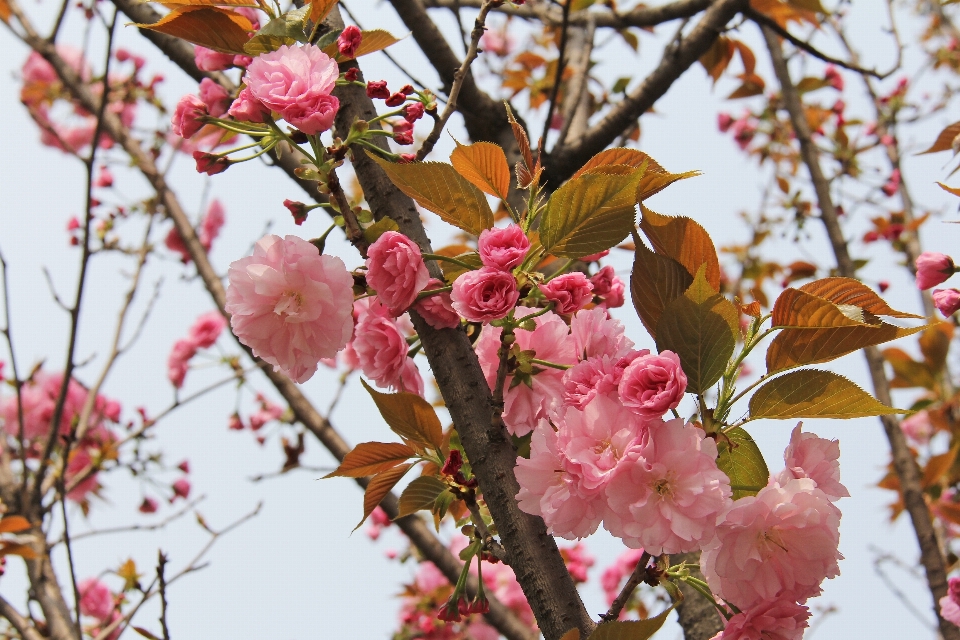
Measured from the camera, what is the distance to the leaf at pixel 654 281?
0.72m

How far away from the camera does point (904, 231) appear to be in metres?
2.74

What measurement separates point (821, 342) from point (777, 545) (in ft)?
0.67

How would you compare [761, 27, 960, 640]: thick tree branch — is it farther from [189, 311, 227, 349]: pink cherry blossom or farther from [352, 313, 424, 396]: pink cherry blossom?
[189, 311, 227, 349]: pink cherry blossom

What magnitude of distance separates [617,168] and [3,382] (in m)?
2.53

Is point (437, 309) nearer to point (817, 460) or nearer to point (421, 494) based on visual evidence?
point (421, 494)

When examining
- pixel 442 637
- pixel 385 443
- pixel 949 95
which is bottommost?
pixel 385 443

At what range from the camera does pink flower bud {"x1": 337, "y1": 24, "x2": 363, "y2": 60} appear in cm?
88

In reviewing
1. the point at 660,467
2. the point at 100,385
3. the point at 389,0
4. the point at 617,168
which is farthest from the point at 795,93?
the point at 100,385

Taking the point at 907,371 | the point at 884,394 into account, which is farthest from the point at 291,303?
the point at 907,371

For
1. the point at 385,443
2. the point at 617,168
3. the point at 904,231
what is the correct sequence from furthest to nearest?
the point at 904,231, the point at 385,443, the point at 617,168

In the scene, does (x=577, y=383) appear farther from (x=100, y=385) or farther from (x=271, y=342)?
(x=100, y=385)

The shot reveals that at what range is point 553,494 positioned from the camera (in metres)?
0.66

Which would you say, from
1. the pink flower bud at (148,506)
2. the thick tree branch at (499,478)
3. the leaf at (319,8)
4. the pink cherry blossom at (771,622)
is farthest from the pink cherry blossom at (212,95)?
the pink flower bud at (148,506)

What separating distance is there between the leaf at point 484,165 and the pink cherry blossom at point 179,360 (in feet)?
7.39
